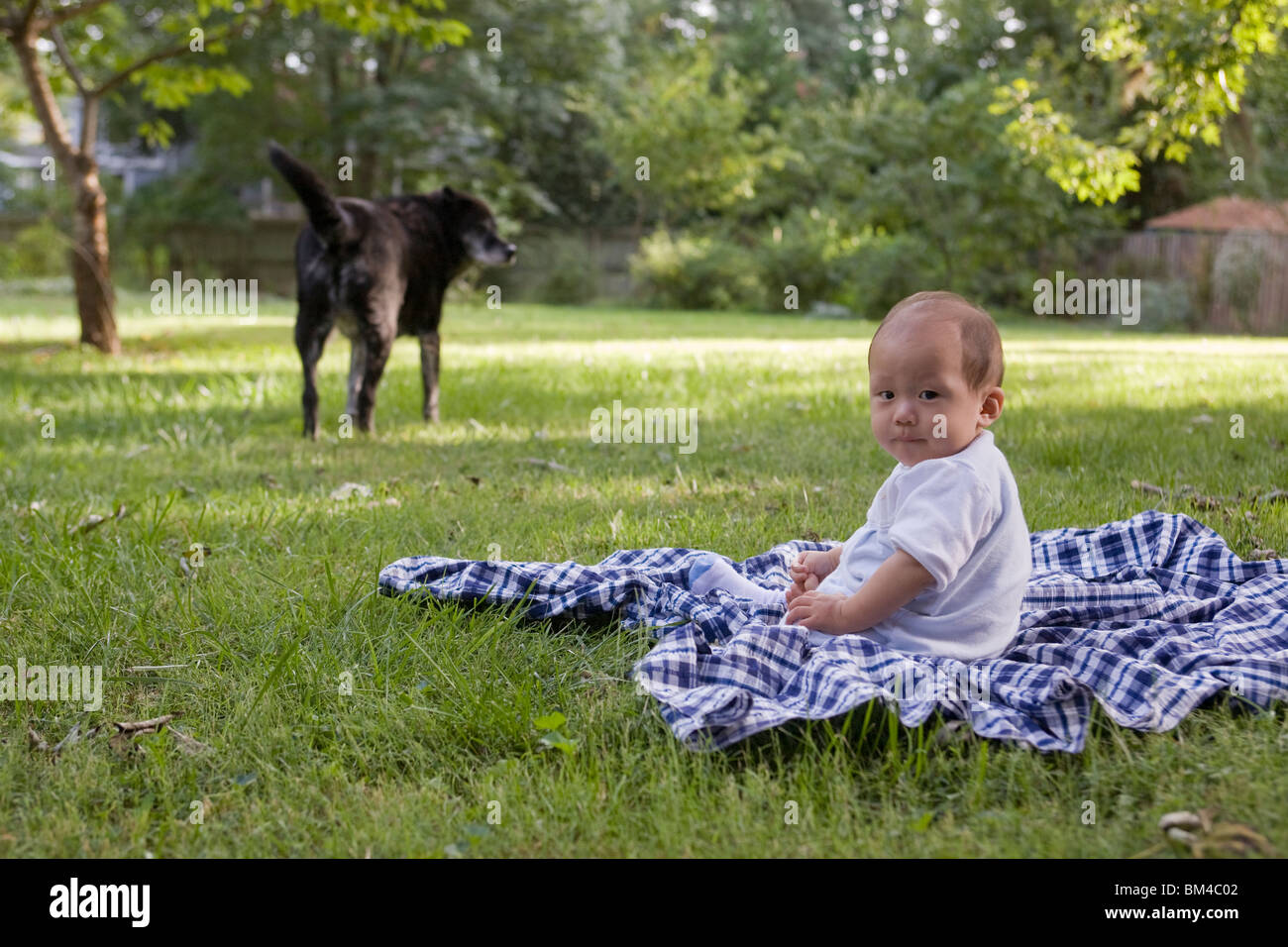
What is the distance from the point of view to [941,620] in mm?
2420

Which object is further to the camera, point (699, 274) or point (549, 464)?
point (699, 274)

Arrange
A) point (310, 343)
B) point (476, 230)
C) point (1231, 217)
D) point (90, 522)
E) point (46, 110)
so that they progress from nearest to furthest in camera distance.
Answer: point (90, 522) → point (310, 343) → point (476, 230) → point (46, 110) → point (1231, 217)

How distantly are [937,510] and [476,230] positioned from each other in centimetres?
421

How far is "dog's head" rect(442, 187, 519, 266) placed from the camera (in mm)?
5918

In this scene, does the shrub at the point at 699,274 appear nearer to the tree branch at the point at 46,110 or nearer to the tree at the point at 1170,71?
the tree at the point at 1170,71

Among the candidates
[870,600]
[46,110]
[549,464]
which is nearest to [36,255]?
[46,110]

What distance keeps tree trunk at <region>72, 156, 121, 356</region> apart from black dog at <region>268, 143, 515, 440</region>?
5.05 metres

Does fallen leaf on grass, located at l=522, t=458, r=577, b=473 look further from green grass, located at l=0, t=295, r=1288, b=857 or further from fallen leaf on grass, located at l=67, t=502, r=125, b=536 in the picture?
fallen leaf on grass, located at l=67, t=502, r=125, b=536

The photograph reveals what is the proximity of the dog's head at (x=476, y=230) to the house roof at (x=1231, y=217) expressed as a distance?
56.7ft

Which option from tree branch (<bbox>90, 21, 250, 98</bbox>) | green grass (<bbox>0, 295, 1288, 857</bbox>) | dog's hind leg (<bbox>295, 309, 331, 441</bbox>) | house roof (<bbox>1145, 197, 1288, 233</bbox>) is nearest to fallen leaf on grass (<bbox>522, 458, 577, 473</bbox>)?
green grass (<bbox>0, 295, 1288, 857</bbox>)

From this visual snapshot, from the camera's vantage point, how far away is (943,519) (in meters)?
2.30

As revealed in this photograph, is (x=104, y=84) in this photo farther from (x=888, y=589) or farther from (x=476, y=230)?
(x=888, y=589)

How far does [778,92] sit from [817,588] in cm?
3008
